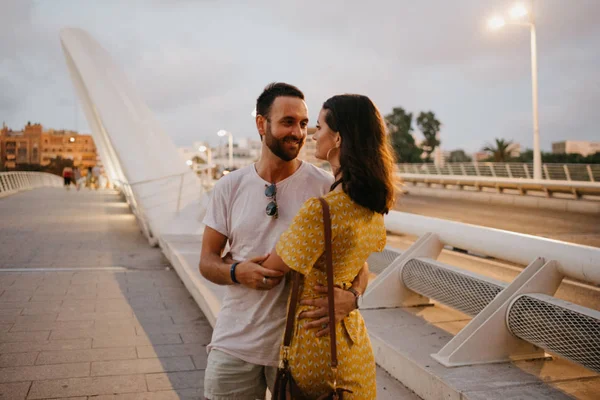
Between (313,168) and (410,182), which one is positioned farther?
(410,182)

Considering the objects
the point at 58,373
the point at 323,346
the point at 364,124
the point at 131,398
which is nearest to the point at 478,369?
the point at 323,346

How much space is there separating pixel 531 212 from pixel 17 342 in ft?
43.2

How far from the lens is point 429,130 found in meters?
60.9

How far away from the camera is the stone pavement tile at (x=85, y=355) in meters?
4.23

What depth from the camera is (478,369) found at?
2.84 metres

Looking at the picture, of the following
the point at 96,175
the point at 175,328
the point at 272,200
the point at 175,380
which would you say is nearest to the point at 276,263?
the point at 272,200

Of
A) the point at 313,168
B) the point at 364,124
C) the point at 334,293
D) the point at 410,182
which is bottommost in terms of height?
the point at 410,182

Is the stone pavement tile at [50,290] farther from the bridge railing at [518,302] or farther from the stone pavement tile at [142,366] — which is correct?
the bridge railing at [518,302]

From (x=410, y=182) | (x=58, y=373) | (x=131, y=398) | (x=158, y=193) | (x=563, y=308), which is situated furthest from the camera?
(x=410, y=182)

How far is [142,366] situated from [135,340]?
66 centimetres

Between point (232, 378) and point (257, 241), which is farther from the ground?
point (257, 241)

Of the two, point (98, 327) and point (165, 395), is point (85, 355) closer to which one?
point (98, 327)

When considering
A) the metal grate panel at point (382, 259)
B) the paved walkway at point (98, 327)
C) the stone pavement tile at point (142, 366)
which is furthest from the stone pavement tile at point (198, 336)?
the metal grate panel at point (382, 259)

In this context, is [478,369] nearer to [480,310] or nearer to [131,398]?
[480,310]
